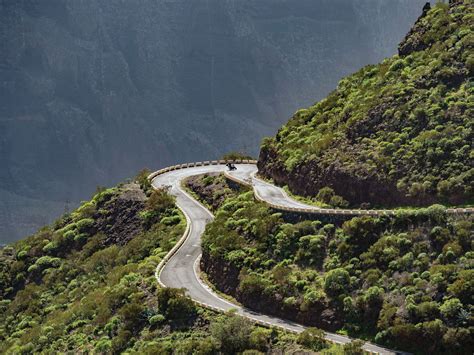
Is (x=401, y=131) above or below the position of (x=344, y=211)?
above

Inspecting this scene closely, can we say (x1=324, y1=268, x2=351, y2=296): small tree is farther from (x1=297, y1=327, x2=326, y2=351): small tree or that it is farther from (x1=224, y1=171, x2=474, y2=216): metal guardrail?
(x1=224, y1=171, x2=474, y2=216): metal guardrail

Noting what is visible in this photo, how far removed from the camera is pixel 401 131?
64.8 meters

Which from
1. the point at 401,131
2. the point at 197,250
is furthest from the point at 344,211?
the point at 197,250

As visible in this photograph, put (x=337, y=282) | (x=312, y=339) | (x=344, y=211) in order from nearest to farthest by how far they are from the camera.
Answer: (x=312, y=339) → (x=337, y=282) → (x=344, y=211)

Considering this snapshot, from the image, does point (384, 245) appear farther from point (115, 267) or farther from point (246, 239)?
point (115, 267)

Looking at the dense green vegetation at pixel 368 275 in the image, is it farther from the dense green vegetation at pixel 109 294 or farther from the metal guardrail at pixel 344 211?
the dense green vegetation at pixel 109 294

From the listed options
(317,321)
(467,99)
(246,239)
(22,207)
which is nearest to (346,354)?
(317,321)

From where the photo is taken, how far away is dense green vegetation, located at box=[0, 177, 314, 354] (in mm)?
52500

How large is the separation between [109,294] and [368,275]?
2045cm

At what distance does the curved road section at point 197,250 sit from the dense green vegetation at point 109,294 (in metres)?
1.22

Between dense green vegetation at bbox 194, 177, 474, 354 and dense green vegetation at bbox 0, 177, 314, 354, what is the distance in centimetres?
373

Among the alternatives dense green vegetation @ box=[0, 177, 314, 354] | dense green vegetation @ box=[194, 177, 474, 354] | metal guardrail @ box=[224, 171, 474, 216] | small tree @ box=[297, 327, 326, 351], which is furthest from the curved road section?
metal guardrail @ box=[224, 171, 474, 216]

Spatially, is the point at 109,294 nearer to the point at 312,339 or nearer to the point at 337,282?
→ the point at 337,282

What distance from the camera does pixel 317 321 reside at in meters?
51.2
